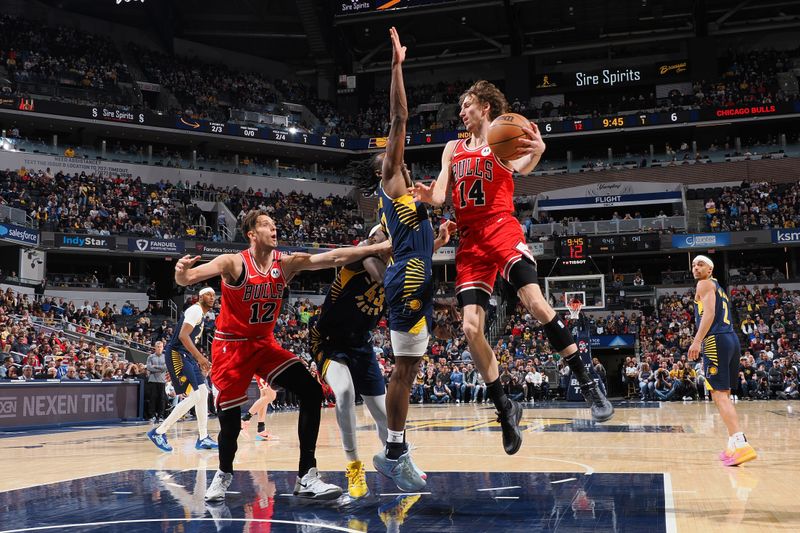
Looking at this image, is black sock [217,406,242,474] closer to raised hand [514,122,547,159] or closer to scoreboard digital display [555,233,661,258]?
raised hand [514,122,547,159]

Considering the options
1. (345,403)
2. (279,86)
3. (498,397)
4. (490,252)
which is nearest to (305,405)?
(345,403)

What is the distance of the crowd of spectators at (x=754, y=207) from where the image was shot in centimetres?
3242

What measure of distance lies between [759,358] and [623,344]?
4681 mm

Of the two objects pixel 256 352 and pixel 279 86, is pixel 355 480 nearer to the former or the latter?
pixel 256 352

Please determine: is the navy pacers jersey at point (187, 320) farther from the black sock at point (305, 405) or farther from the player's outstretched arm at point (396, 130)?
the player's outstretched arm at point (396, 130)

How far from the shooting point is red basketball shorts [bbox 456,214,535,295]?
546cm

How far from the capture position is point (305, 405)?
5.73 m

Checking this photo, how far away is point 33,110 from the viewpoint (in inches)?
1323

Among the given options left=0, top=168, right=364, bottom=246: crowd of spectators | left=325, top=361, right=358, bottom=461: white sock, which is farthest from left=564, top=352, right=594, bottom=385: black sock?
left=0, top=168, right=364, bottom=246: crowd of spectators

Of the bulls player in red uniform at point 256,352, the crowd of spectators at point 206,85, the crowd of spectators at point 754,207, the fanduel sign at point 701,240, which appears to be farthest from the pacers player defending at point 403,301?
the crowd of spectators at point 206,85

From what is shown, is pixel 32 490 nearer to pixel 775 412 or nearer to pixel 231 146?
pixel 775 412

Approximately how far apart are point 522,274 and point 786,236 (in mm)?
30656

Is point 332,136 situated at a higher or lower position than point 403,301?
higher

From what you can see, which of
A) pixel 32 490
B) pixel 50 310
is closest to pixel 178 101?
pixel 50 310
